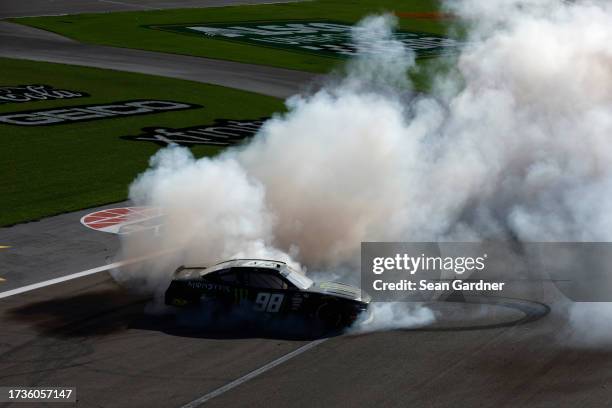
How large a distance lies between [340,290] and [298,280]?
942mm

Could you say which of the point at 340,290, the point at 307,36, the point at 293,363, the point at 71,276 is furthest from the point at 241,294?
the point at 307,36

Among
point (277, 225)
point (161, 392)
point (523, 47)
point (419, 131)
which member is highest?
point (523, 47)

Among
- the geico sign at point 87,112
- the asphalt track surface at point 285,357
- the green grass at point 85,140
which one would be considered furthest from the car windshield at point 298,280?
the geico sign at point 87,112

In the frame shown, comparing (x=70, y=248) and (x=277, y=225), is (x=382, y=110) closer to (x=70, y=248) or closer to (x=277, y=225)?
(x=277, y=225)

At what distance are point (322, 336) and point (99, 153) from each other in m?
18.5

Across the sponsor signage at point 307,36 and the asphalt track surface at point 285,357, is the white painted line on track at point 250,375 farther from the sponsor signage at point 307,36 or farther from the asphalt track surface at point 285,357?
the sponsor signage at point 307,36

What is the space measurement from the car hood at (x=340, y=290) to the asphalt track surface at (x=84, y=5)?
5531cm

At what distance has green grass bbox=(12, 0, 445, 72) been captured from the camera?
58.5 m

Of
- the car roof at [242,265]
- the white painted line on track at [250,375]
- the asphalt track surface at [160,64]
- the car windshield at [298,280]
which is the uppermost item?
the asphalt track surface at [160,64]

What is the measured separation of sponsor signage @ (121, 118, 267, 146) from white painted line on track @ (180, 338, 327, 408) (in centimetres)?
1953

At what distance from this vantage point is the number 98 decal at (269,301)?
1973 centimetres

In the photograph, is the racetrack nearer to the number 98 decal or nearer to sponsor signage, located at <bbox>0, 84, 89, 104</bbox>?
the number 98 decal

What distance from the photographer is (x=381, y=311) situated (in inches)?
805

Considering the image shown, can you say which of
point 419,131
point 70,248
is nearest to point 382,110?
point 419,131
